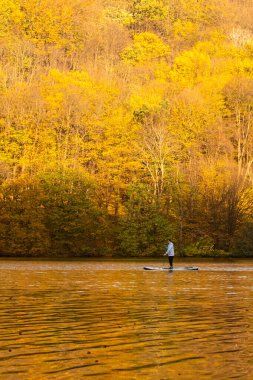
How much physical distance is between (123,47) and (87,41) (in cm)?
491

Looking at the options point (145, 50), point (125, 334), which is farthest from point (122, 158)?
point (125, 334)

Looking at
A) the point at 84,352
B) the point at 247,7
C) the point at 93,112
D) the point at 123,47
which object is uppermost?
the point at 247,7

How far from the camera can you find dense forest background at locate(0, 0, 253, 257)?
258 ft

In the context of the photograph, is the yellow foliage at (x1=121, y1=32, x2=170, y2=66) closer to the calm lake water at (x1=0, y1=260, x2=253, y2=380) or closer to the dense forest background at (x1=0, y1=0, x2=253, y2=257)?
the dense forest background at (x1=0, y1=0, x2=253, y2=257)

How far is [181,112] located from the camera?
88.6m

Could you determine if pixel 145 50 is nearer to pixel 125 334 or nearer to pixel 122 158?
pixel 122 158

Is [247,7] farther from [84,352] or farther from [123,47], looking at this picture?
[84,352]

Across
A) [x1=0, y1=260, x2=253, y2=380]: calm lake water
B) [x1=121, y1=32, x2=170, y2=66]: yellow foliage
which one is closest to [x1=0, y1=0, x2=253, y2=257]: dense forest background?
[x1=121, y1=32, x2=170, y2=66]: yellow foliage

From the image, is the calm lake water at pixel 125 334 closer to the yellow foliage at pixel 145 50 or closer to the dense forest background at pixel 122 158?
the dense forest background at pixel 122 158

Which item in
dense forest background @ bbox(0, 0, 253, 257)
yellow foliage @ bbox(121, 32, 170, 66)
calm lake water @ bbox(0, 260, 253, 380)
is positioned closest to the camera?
calm lake water @ bbox(0, 260, 253, 380)

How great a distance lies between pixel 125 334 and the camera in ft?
55.2

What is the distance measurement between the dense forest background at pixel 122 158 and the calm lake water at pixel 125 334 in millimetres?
49652

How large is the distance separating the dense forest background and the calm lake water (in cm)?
4965

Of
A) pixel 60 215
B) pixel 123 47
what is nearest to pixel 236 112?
pixel 60 215
